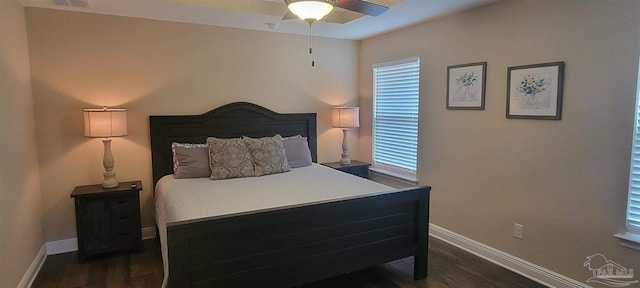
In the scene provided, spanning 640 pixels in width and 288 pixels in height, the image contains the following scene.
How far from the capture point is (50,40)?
3297 millimetres

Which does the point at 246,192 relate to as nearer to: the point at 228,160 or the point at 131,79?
the point at 228,160

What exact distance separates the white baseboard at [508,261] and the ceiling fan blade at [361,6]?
7.61 feet

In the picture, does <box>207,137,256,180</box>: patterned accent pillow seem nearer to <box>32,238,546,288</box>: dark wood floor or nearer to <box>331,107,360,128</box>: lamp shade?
<box>32,238,546,288</box>: dark wood floor

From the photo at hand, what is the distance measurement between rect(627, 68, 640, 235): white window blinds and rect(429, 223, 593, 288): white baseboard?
0.56m

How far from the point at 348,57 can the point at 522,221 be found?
293cm

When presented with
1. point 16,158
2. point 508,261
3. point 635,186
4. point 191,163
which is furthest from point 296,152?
point 635,186

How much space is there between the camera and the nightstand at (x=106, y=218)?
3.21 metres

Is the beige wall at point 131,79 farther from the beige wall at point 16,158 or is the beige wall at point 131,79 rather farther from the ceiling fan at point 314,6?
the ceiling fan at point 314,6

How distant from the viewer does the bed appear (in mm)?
2092

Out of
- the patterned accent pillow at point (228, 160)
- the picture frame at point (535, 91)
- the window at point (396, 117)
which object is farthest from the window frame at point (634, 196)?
the patterned accent pillow at point (228, 160)

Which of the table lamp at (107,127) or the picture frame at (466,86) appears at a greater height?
the picture frame at (466,86)

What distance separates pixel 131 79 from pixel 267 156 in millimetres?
1592

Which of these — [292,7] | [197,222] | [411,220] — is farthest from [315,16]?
[411,220]

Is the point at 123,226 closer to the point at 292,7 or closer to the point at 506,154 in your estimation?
the point at 292,7
